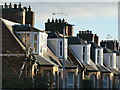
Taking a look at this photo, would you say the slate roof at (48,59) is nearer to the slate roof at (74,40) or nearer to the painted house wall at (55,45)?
the painted house wall at (55,45)

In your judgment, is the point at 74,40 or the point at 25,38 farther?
the point at 74,40

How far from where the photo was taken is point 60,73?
133 feet

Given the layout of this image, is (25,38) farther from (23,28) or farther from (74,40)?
(74,40)

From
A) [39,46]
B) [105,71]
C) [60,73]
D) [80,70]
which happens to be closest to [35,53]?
[39,46]

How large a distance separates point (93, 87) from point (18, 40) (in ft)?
39.8

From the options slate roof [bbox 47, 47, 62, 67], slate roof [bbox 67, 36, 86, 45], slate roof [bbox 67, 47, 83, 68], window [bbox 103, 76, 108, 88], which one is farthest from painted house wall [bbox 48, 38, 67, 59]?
window [bbox 103, 76, 108, 88]

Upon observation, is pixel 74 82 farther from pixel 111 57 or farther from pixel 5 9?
pixel 111 57

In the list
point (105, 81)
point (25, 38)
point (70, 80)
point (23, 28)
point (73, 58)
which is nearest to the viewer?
point (25, 38)

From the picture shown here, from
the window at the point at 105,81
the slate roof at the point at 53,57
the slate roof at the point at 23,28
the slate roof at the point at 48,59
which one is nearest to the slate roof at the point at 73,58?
the slate roof at the point at 53,57

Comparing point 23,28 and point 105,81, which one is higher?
point 23,28

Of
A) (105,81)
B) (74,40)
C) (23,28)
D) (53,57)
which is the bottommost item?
(105,81)

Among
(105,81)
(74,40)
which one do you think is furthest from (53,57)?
(105,81)

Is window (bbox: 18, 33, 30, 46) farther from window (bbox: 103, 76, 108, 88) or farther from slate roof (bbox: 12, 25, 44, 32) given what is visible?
window (bbox: 103, 76, 108, 88)

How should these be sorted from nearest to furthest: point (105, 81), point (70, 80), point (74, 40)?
point (70, 80) < point (74, 40) < point (105, 81)
